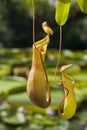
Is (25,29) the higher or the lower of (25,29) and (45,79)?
the lower

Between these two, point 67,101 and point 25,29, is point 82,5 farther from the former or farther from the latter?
point 25,29

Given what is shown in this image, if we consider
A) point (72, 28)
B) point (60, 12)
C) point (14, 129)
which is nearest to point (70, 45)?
point (72, 28)

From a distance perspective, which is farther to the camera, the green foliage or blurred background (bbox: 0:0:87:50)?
blurred background (bbox: 0:0:87:50)

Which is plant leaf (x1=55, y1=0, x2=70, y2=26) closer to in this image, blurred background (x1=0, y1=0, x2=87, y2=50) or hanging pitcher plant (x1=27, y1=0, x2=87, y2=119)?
hanging pitcher plant (x1=27, y1=0, x2=87, y2=119)

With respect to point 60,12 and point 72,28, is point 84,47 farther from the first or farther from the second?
point 60,12

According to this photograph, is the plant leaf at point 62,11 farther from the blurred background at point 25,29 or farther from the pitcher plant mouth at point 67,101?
the blurred background at point 25,29

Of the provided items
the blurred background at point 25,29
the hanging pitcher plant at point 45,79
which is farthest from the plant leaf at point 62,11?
the blurred background at point 25,29

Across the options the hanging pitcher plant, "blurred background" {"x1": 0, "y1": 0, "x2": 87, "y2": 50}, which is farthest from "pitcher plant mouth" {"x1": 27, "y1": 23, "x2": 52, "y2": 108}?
"blurred background" {"x1": 0, "y1": 0, "x2": 87, "y2": 50}

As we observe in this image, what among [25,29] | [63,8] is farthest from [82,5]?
[25,29]
